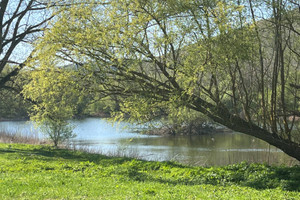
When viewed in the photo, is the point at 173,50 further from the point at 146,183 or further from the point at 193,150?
the point at 193,150

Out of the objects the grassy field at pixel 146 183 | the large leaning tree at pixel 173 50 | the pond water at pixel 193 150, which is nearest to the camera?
the grassy field at pixel 146 183

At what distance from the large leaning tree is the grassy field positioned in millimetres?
1400

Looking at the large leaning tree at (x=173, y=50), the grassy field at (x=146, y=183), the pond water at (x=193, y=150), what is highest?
the large leaning tree at (x=173, y=50)

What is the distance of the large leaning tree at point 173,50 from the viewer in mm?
8523

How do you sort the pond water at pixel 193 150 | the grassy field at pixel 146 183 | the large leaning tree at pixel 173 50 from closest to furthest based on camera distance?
the grassy field at pixel 146 183, the large leaning tree at pixel 173 50, the pond water at pixel 193 150

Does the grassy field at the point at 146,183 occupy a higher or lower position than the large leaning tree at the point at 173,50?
lower

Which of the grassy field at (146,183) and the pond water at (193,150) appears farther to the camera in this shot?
the pond water at (193,150)

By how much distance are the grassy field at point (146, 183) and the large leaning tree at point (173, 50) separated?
140 cm

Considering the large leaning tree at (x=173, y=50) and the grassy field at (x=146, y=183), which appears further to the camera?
the large leaning tree at (x=173, y=50)

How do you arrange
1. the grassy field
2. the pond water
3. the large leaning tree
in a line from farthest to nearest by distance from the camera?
1. the pond water
2. the large leaning tree
3. the grassy field

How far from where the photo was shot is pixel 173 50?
9.03 metres

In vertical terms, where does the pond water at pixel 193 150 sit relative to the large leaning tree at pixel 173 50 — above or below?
below

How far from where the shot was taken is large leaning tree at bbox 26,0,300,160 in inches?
336

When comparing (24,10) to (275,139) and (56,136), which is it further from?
(275,139)
